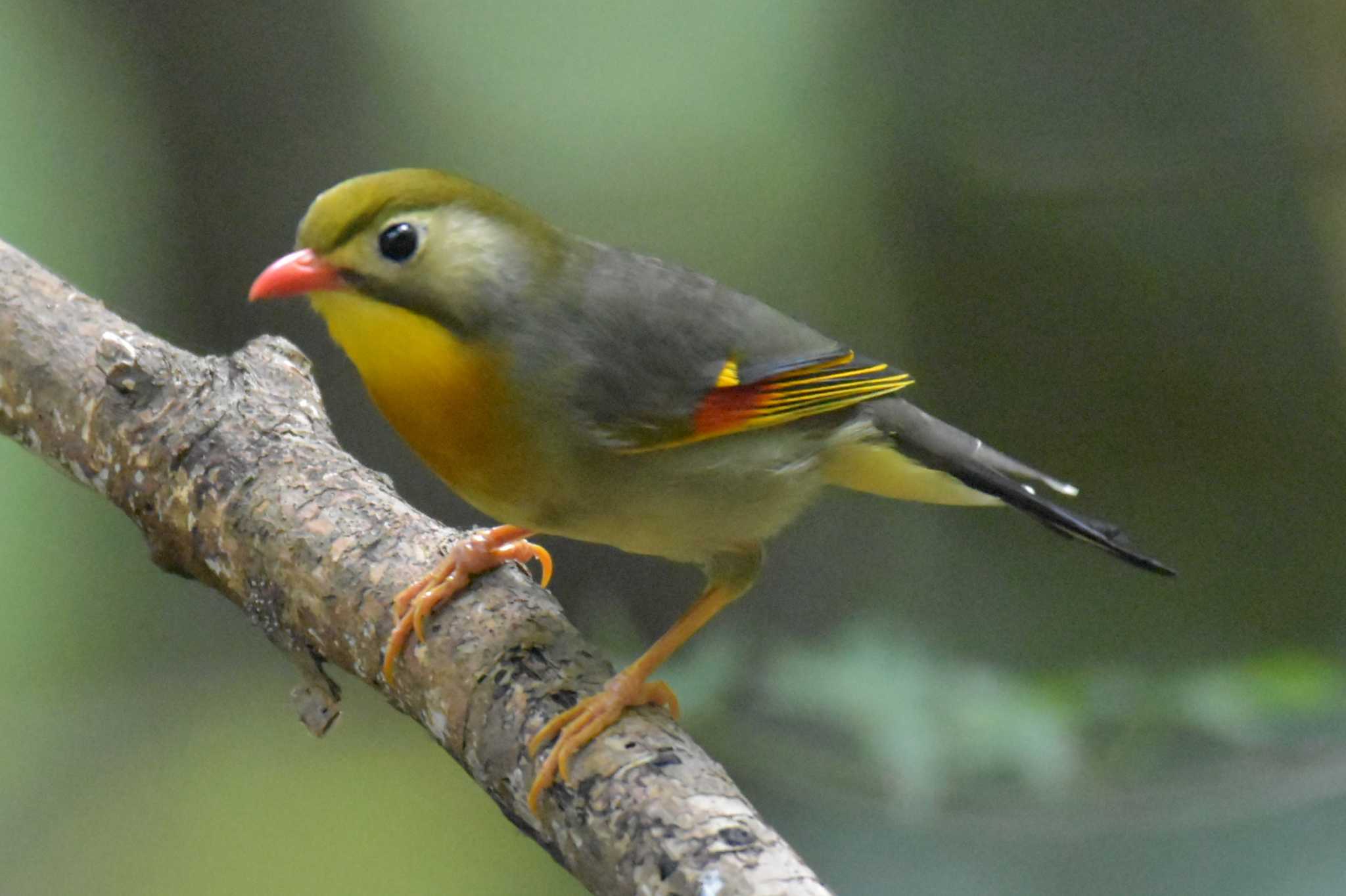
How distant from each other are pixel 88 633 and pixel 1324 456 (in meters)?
3.68

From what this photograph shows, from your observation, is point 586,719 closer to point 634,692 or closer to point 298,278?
point 634,692

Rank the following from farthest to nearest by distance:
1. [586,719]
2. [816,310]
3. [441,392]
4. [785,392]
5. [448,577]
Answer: [816,310], [785,392], [448,577], [441,392], [586,719]

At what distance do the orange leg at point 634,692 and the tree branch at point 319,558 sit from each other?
0.7 inches

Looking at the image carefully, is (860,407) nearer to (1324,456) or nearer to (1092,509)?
(1092,509)

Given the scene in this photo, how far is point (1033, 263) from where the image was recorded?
3.58 metres

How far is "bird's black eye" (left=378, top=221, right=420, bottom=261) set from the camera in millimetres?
1708

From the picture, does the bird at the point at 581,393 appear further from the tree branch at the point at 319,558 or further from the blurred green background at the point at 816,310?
the blurred green background at the point at 816,310

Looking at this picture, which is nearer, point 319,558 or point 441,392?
point 441,392

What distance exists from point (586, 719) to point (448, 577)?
0.39 m

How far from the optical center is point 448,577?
1.92 m

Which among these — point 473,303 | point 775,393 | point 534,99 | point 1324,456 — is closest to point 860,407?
point 775,393

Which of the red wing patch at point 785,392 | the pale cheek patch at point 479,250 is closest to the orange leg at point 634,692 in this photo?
the red wing patch at point 785,392

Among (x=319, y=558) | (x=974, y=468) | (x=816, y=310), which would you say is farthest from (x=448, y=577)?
(x=816, y=310)

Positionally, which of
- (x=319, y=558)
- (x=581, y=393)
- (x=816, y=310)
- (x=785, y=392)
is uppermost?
(x=816, y=310)
